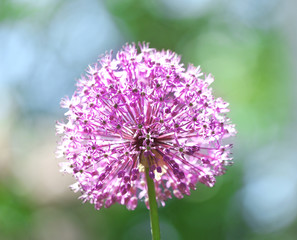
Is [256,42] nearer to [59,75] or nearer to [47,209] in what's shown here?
[59,75]

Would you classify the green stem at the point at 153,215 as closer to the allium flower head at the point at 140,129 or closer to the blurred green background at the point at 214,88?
the allium flower head at the point at 140,129

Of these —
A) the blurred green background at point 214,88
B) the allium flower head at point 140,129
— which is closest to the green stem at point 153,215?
the allium flower head at point 140,129

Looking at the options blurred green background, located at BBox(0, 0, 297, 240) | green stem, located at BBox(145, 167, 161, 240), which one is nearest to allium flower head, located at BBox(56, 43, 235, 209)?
green stem, located at BBox(145, 167, 161, 240)

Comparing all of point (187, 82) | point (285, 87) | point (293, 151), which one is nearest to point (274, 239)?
point (293, 151)

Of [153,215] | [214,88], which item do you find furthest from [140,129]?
[214,88]

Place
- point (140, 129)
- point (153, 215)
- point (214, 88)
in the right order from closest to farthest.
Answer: point (153, 215) < point (140, 129) < point (214, 88)

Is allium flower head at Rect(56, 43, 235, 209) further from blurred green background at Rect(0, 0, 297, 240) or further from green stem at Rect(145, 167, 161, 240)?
blurred green background at Rect(0, 0, 297, 240)

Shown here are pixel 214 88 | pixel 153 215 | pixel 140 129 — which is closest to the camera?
pixel 153 215

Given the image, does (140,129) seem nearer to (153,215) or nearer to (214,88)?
(153,215)
